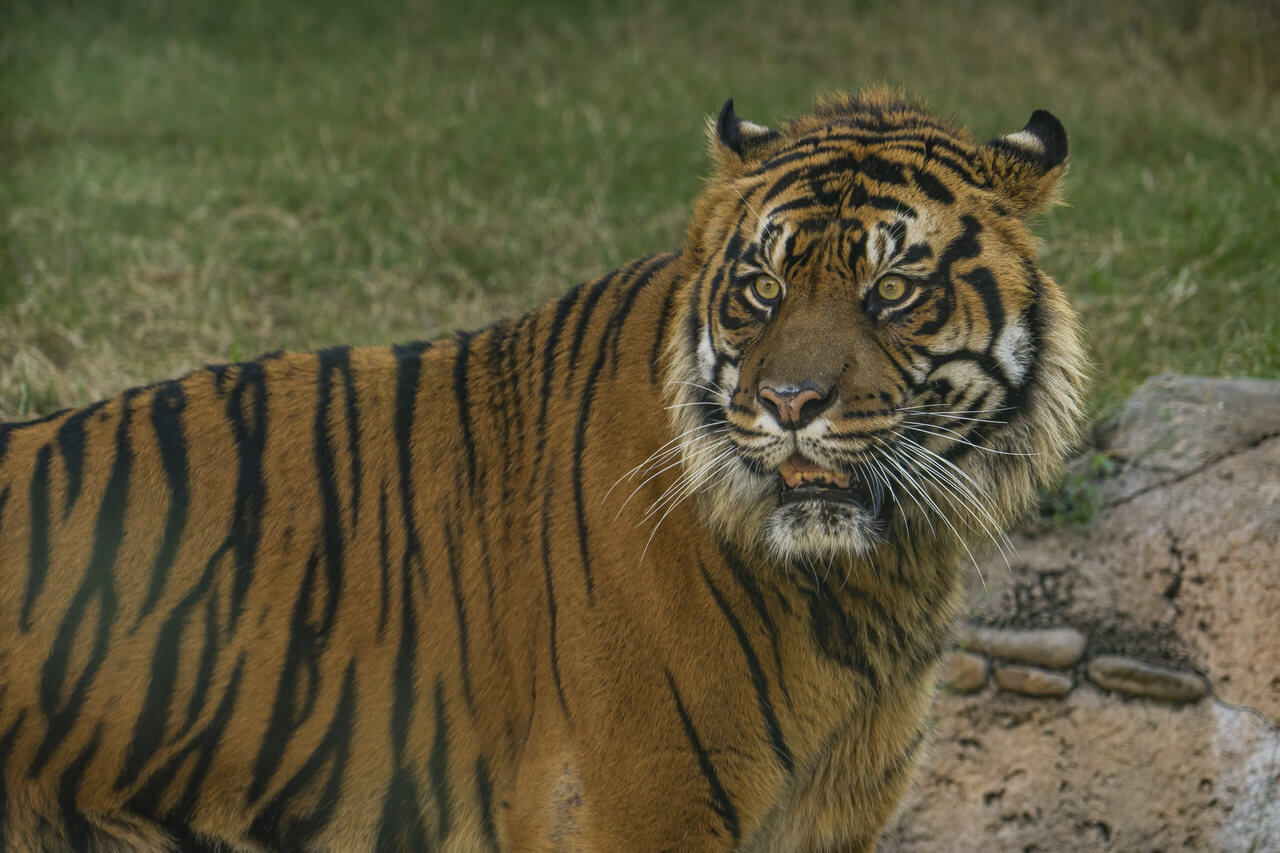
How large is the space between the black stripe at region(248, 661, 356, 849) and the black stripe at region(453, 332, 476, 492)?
469 millimetres

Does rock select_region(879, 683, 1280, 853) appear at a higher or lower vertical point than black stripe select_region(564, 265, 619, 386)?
lower

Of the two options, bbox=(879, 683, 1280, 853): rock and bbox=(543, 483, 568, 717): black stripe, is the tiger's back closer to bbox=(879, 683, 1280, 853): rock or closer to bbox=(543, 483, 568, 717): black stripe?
bbox=(543, 483, 568, 717): black stripe

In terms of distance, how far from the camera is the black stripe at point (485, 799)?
2.41 m

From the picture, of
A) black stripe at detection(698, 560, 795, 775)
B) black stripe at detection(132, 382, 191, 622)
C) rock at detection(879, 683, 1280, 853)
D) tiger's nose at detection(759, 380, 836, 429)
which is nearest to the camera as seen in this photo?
tiger's nose at detection(759, 380, 836, 429)

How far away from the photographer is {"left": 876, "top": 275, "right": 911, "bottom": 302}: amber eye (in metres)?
2.18

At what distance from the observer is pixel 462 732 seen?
242 cm

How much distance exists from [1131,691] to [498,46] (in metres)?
6.34

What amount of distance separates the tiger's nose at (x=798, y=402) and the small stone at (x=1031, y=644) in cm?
198

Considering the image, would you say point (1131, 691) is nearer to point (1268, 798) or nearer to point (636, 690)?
point (1268, 798)

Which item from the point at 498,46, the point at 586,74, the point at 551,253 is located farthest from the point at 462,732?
the point at 498,46

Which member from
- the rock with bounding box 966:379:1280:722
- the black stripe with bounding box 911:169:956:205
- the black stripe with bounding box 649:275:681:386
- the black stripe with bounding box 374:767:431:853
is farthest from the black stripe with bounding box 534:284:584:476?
the rock with bounding box 966:379:1280:722

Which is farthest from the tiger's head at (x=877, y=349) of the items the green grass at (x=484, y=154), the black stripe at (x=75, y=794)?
the green grass at (x=484, y=154)

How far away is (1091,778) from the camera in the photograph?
3.66 meters

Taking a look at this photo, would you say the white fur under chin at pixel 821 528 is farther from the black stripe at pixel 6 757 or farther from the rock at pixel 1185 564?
the rock at pixel 1185 564
